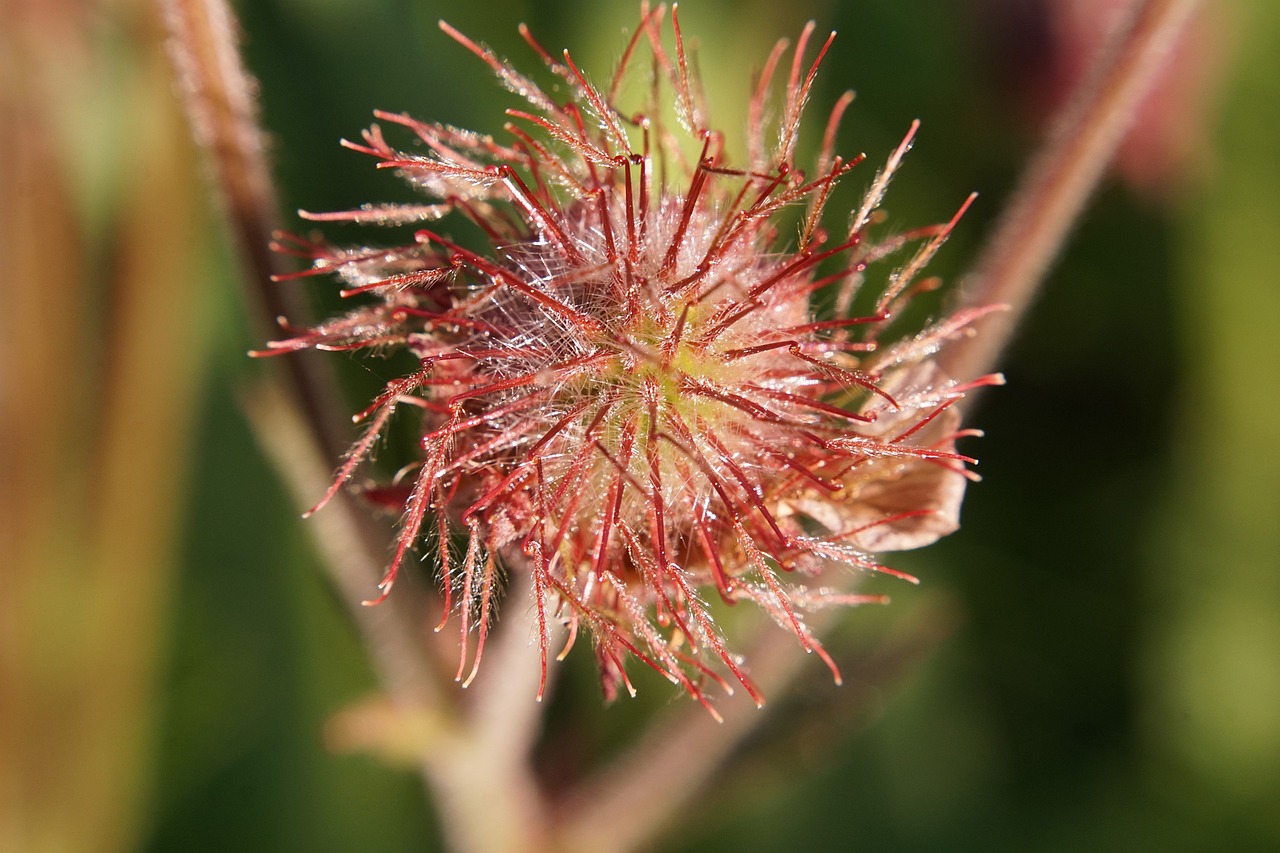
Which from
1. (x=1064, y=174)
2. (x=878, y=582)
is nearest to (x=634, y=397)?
(x=1064, y=174)

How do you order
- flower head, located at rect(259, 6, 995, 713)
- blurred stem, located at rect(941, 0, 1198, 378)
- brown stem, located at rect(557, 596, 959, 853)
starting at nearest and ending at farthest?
flower head, located at rect(259, 6, 995, 713) → blurred stem, located at rect(941, 0, 1198, 378) → brown stem, located at rect(557, 596, 959, 853)

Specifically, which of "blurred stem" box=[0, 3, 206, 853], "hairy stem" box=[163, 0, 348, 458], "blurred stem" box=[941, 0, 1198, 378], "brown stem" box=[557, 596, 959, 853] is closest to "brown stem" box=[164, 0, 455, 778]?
"hairy stem" box=[163, 0, 348, 458]

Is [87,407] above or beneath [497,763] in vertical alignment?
above

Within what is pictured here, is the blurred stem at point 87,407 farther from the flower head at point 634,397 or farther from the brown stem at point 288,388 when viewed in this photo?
the flower head at point 634,397

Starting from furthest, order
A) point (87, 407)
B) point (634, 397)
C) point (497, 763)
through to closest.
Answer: point (87, 407), point (497, 763), point (634, 397)

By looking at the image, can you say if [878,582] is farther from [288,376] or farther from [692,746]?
[288,376]

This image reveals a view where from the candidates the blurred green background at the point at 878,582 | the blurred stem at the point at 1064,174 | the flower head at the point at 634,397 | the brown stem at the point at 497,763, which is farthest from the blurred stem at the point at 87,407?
the blurred stem at the point at 1064,174

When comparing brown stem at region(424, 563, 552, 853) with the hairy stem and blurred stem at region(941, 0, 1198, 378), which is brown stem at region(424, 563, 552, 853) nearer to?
the hairy stem
